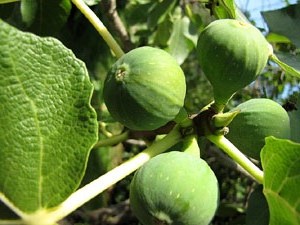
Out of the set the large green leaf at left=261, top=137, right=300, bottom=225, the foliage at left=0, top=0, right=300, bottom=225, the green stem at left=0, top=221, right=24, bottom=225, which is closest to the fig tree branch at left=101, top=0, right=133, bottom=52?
the foliage at left=0, top=0, right=300, bottom=225

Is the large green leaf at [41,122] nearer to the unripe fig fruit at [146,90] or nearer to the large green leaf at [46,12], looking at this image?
the unripe fig fruit at [146,90]

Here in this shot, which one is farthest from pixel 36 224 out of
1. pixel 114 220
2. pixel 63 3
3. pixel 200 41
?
pixel 114 220

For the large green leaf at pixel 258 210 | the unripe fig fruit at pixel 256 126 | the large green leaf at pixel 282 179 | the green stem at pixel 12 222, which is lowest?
the large green leaf at pixel 258 210

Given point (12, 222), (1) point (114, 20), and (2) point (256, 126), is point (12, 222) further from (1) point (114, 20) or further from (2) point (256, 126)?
(1) point (114, 20)

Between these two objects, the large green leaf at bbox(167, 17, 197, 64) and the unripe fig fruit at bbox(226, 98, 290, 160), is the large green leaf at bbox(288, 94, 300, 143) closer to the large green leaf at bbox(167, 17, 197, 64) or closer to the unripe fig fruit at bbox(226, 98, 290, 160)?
the unripe fig fruit at bbox(226, 98, 290, 160)

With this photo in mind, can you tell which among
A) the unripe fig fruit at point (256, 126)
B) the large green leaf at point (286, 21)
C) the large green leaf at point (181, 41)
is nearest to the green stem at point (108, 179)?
the unripe fig fruit at point (256, 126)
